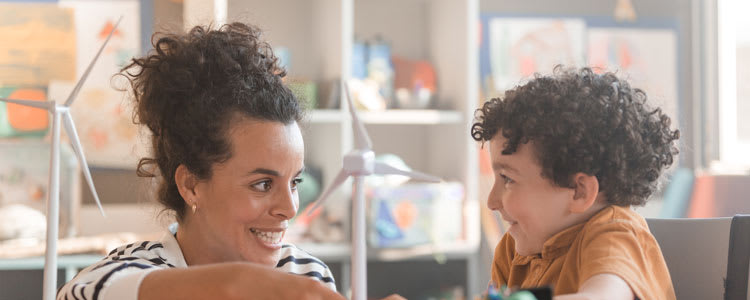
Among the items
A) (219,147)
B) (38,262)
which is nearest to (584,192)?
(219,147)

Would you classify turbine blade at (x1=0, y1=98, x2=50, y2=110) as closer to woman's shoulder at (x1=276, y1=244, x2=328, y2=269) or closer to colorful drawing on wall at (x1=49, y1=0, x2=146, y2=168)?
woman's shoulder at (x1=276, y1=244, x2=328, y2=269)

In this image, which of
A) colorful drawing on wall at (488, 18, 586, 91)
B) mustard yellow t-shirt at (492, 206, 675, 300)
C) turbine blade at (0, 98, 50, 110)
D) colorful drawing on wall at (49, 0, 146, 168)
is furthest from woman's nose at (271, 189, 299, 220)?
colorful drawing on wall at (488, 18, 586, 91)

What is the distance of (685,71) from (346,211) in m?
1.84

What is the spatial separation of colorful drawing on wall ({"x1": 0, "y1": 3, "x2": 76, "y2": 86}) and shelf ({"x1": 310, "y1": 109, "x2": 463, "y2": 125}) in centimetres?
106

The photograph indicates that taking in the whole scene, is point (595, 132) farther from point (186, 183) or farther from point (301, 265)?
point (186, 183)

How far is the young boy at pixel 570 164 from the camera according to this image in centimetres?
127

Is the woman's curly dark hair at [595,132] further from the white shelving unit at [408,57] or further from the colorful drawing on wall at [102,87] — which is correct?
the colorful drawing on wall at [102,87]

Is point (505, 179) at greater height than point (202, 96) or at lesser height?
→ lesser

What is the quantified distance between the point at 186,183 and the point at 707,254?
85 centimetres

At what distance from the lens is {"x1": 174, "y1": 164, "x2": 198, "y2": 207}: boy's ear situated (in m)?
1.35

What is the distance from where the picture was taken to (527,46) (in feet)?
12.3

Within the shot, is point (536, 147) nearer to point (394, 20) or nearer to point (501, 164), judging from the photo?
point (501, 164)

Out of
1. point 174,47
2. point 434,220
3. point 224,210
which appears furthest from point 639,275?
point 434,220

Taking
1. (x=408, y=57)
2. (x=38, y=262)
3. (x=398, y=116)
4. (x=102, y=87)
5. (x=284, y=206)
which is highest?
(x=408, y=57)
